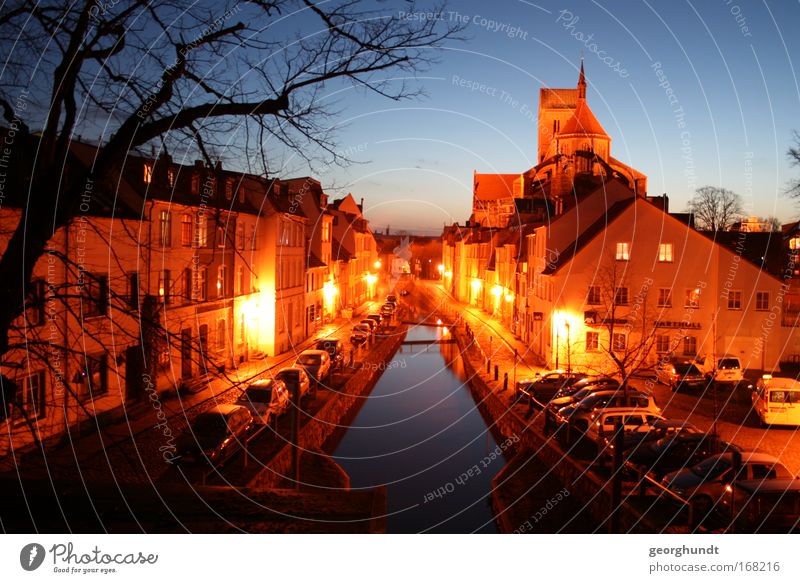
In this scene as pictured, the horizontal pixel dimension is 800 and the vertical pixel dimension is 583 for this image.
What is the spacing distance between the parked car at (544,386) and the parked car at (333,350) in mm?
6343

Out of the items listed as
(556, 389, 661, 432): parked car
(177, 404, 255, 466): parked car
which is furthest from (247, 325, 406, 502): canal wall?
(556, 389, 661, 432): parked car

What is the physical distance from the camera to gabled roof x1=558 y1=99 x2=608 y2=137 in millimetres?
71438

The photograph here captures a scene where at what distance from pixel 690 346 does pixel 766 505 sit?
48.8ft

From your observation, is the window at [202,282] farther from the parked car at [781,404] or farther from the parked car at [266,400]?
A: the parked car at [781,404]

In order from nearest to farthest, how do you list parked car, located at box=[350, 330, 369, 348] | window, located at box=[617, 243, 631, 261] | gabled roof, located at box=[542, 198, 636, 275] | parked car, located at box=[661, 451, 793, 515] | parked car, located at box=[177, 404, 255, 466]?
parked car, located at box=[661, 451, 793, 515] < parked car, located at box=[177, 404, 255, 466] < window, located at box=[617, 243, 631, 261] < gabled roof, located at box=[542, 198, 636, 275] < parked car, located at box=[350, 330, 369, 348]

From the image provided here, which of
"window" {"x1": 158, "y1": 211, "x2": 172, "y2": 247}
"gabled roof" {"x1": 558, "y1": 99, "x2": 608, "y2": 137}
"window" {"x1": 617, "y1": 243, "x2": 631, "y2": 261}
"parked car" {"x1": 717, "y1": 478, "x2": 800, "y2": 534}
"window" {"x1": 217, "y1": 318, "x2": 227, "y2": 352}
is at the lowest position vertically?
"parked car" {"x1": 717, "y1": 478, "x2": 800, "y2": 534}

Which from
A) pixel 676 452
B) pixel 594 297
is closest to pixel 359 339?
pixel 594 297

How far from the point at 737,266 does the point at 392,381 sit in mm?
13357

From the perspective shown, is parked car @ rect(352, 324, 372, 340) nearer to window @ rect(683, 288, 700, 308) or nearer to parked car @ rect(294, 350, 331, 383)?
parked car @ rect(294, 350, 331, 383)

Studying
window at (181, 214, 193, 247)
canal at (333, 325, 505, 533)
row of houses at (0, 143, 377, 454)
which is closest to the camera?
row of houses at (0, 143, 377, 454)

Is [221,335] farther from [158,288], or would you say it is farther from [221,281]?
[158,288]

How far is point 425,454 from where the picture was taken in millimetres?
16031

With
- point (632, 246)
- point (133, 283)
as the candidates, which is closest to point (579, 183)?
point (632, 246)

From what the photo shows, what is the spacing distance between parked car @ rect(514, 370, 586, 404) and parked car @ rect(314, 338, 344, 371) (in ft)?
20.8
